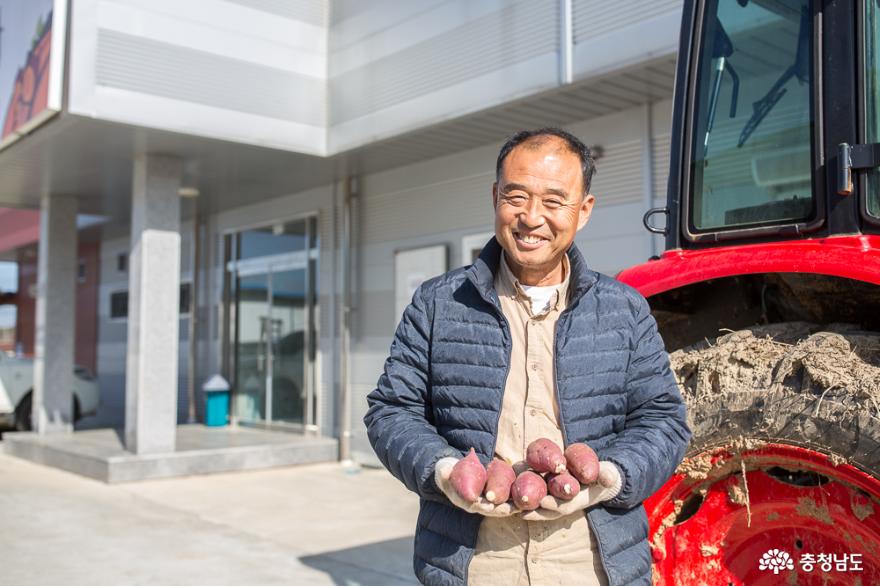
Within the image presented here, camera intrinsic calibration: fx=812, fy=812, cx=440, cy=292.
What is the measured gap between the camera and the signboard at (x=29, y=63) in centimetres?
797

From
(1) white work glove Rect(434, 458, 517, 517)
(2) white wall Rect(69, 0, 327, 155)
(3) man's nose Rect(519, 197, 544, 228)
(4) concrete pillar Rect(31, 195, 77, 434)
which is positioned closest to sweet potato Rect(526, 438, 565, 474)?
(1) white work glove Rect(434, 458, 517, 517)

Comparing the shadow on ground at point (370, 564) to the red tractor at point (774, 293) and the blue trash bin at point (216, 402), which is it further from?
the blue trash bin at point (216, 402)

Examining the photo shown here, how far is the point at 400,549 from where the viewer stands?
6285 mm

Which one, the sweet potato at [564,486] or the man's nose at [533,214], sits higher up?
the man's nose at [533,214]

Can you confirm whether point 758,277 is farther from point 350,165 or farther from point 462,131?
point 350,165

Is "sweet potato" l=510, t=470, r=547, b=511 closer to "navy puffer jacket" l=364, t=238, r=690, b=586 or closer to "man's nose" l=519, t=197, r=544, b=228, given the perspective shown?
"navy puffer jacket" l=364, t=238, r=690, b=586

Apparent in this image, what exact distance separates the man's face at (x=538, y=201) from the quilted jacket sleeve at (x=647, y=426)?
1.09 feet

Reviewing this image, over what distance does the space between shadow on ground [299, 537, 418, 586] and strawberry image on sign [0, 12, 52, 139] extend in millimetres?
5300

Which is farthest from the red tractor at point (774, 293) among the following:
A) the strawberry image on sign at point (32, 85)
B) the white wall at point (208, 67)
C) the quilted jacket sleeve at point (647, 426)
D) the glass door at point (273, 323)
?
the glass door at point (273, 323)

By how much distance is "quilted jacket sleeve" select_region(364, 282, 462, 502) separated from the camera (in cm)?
189

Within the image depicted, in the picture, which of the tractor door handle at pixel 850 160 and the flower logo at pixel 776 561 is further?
the tractor door handle at pixel 850 160

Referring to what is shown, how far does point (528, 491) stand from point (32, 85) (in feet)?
28.6

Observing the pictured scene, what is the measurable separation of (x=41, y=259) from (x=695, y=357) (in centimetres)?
1188

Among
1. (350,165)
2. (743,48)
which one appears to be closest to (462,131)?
(350,165)
